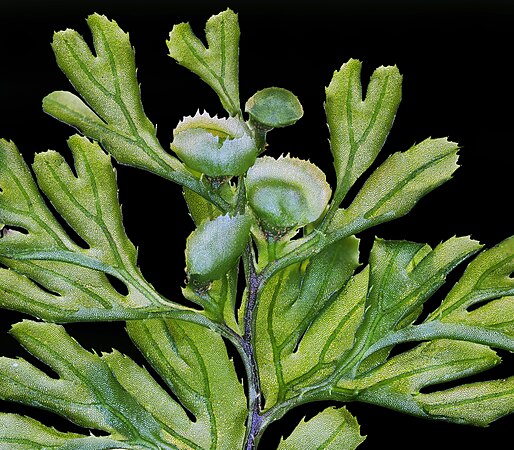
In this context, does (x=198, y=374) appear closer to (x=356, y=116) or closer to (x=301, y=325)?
(x=301, y=325)

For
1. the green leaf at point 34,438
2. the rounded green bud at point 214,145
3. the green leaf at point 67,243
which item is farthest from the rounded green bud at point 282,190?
the green leaf at point 34,438

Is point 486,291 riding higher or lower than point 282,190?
lower

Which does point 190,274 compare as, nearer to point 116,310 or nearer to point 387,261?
point 116,310

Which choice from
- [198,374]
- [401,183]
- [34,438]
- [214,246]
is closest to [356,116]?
[401,183]

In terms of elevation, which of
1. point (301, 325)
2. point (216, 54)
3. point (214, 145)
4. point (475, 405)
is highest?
point (216, 54)

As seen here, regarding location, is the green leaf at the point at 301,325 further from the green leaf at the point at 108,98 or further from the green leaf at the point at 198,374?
the green leaf at the point at 108,98

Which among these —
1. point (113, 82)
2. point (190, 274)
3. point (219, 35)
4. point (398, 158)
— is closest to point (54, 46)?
point (113, 82)
